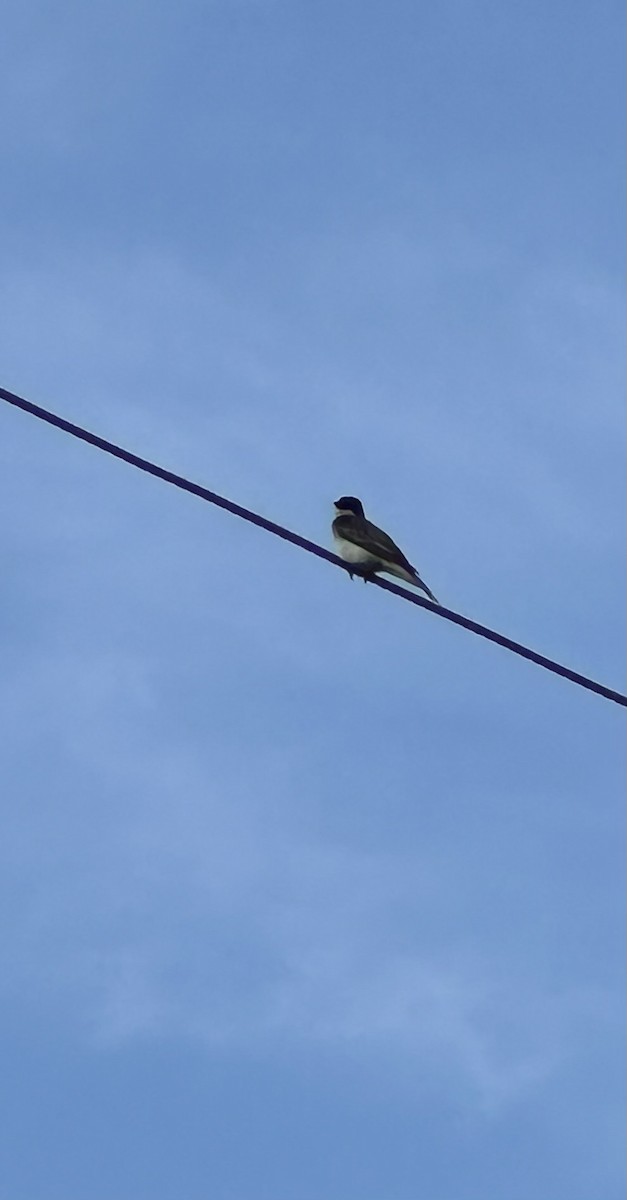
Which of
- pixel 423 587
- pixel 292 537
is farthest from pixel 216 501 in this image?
pixel 423 587

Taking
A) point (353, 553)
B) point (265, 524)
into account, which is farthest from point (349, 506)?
point (265, 524)

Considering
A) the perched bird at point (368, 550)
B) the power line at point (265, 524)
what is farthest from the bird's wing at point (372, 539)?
the power line at point (265, 524)

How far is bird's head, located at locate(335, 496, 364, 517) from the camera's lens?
17438 millimetres

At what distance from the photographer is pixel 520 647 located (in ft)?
31.9

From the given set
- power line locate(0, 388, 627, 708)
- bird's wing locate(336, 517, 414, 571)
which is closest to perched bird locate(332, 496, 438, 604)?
bird's wing locate(336, 517, 414, 571)

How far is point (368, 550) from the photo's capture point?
15797mm

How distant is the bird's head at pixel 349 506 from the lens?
17438 millimetres

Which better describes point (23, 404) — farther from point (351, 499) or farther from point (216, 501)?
point (351, 499)

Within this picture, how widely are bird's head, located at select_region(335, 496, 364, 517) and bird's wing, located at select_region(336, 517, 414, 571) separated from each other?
89cm

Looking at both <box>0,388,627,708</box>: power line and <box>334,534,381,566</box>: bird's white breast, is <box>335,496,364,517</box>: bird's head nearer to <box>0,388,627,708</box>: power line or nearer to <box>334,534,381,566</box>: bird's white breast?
<box>334,534,381,566</box>: bird's white breast

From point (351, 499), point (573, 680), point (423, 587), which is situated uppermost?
point (351, 499)

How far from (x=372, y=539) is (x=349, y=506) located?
5.97ft

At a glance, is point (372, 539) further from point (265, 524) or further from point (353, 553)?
point (265, 524)

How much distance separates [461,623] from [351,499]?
7.99 metres
